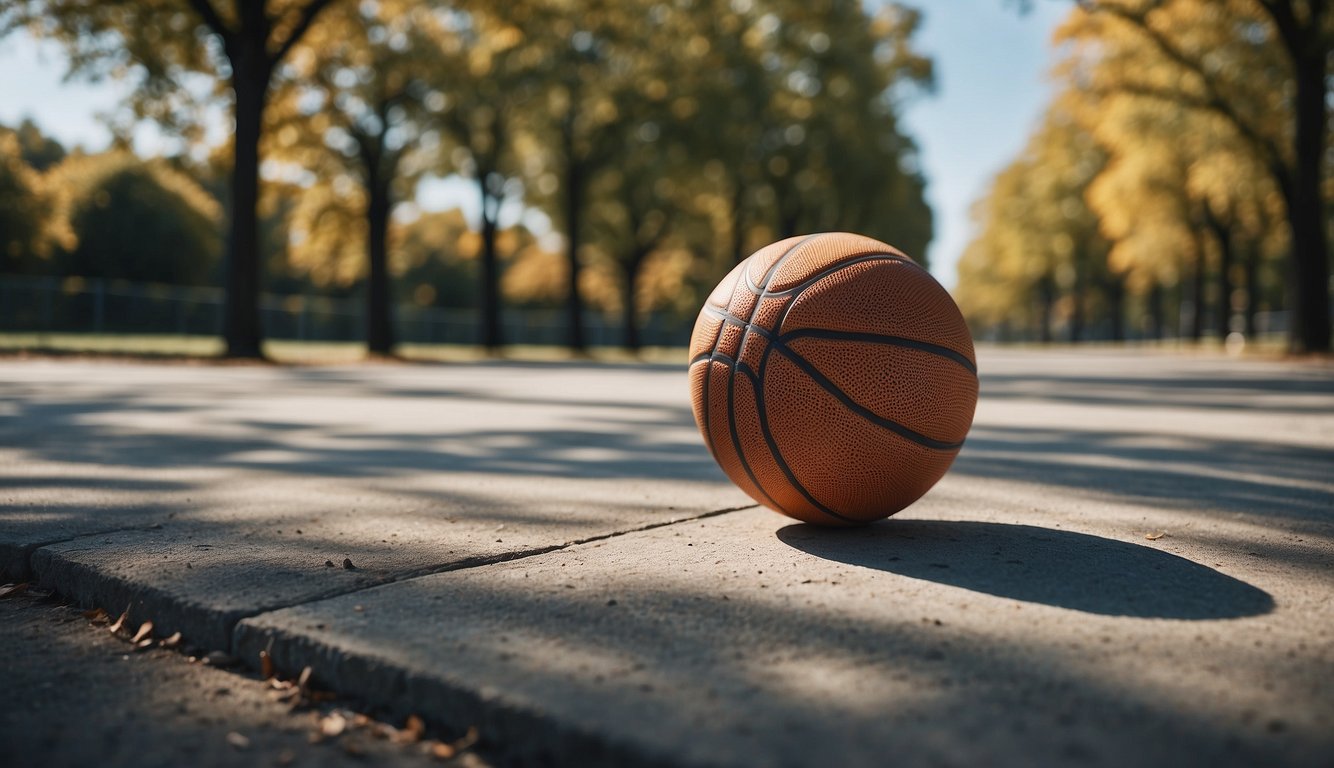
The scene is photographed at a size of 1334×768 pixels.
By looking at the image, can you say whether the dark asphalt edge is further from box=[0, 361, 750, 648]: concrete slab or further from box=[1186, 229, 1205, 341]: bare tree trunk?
box=[1186, 229, 1205, 341]: bare tree trunk

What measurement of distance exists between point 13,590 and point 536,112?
96.6ft

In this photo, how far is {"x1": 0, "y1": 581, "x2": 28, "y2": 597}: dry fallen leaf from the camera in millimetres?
3549

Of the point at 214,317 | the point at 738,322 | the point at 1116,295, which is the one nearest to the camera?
the point at 738,322

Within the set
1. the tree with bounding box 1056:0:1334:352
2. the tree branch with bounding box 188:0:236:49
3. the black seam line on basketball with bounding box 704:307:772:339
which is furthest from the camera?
the tree with bounding box 1056:0:1334:352

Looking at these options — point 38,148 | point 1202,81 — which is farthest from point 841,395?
point 38,148

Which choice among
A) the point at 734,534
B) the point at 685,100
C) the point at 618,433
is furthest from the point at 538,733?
the point at 685,100

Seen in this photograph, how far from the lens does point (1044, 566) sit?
11.7ft

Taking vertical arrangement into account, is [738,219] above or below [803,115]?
below

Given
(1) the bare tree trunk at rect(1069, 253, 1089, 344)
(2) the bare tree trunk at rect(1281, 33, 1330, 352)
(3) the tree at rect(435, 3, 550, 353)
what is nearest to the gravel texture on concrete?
(3) the tree at rect(435, 3, 550, 353)

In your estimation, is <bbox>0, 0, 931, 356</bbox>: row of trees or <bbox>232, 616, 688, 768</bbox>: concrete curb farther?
<bbox>0, 0, 931, 356</bbox>: row of trees

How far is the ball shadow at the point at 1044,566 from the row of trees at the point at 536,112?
19035 mm

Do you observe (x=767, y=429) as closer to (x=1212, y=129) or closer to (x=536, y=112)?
(x=1212, y=129)

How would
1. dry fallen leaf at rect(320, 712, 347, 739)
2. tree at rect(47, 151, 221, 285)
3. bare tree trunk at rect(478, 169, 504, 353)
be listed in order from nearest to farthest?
dry fallen leaf at rect(320, 712, 347, 739), bare tree trunk at rect(478, 169, 504, 353), tree at rect(47, 151, 221, 285)

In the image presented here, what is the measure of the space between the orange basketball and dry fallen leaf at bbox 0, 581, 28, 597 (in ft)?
8.84
